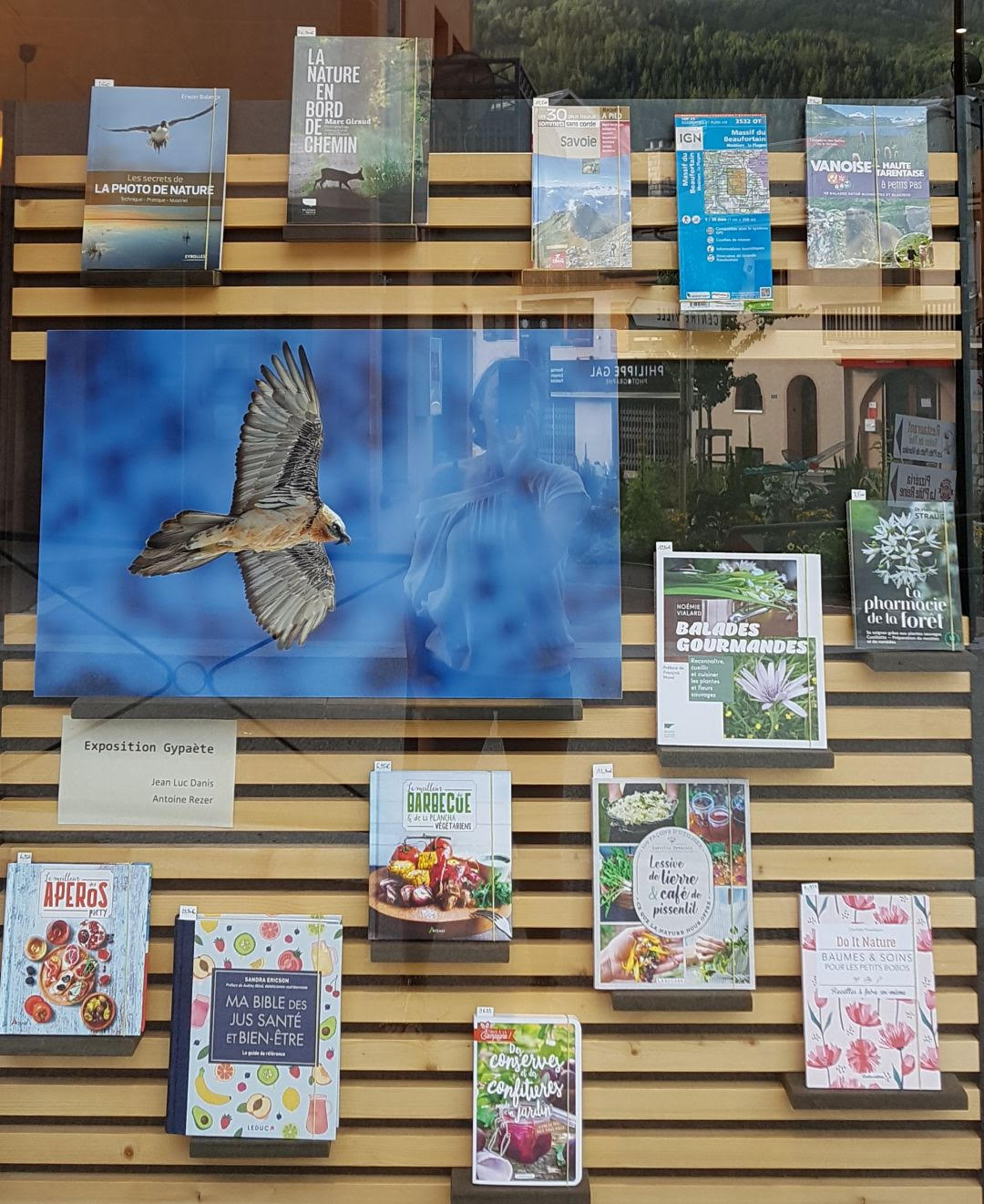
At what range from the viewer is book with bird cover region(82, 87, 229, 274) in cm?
227

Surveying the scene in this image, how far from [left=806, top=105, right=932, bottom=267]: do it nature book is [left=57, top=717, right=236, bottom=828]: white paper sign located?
1.79 metres

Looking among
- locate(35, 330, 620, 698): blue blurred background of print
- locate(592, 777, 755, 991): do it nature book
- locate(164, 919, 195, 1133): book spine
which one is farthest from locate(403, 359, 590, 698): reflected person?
locate(164, 919, 195, 1133): book spine

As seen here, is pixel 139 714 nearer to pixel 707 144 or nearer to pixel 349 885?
pixel 349 885

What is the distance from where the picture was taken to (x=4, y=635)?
230cm

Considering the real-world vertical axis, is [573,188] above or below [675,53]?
below

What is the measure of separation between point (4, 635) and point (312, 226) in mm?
1187

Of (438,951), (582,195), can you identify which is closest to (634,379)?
(582,195)

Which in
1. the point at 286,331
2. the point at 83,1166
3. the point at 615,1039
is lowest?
the point at 83,1166

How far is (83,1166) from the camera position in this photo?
2291 mm

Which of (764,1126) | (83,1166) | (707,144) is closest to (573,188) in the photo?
(707,144)

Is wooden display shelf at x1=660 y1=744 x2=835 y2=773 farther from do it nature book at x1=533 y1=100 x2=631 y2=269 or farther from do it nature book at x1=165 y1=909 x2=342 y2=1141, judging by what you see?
do it nature book at x1=533 y1=100 x2=631 y2=269

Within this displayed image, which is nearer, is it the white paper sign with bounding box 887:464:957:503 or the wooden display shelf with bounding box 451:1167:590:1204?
the wooden display shelf with bounding box 451:1167:590:1204

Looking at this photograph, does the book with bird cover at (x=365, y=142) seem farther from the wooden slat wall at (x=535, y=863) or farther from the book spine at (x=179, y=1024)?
the book spine at (x=179, y=1024)

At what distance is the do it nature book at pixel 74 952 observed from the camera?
89.1 inches
